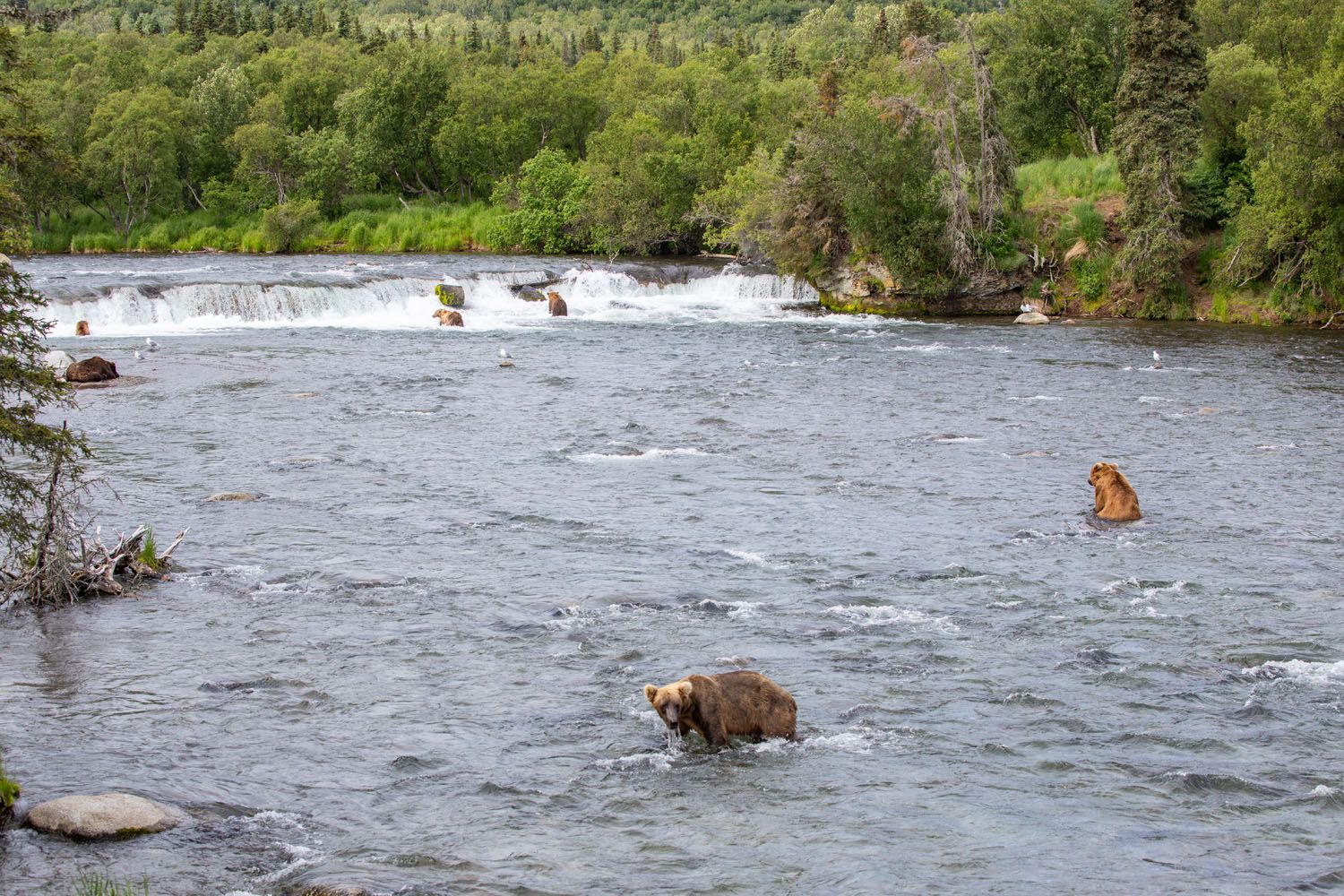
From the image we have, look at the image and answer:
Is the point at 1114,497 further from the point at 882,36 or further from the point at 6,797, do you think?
the point at 882,36

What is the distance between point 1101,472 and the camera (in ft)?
64.0

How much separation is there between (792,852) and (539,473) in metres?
13.8

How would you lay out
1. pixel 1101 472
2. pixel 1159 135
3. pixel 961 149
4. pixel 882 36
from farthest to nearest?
pixel 882 36
pixel 961 149
pixel 1159 135
pixel 1101 472

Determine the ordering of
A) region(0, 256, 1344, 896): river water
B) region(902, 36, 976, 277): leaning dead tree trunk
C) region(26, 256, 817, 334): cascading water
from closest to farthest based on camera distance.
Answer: region(0, 256, 1344, 896): river water → region(26, 256, 817, 334): cascading water → region(902, 36, 976, 277): leaning dead tree trunk

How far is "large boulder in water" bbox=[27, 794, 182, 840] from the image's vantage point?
9.91m

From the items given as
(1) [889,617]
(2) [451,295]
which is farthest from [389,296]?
(1) [889,617]

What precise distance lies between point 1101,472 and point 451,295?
33195 millimetres

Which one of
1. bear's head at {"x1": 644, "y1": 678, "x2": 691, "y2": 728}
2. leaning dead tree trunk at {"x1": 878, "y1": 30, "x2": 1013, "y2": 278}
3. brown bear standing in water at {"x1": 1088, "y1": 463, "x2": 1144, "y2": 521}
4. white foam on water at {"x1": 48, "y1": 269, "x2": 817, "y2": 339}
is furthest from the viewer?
leaning dead tree trunk at {"x1": 878, "y1": 30, "x2": 1013, "y2": 278}

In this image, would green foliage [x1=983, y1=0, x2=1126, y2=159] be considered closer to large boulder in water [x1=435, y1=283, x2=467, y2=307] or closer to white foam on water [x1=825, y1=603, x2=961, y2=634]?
large boulder in water [x1=435, y1=283, x2=467, y2=307]

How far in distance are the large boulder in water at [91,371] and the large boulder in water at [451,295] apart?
56.2 ft

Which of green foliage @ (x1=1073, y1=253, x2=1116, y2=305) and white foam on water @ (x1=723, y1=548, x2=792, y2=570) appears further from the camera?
green foliage @ (x1=1073, y1=253, x2=1116, y2=305)

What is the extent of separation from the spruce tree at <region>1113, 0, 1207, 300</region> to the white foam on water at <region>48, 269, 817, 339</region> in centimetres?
1158

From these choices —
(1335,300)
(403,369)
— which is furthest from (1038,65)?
(403,369)

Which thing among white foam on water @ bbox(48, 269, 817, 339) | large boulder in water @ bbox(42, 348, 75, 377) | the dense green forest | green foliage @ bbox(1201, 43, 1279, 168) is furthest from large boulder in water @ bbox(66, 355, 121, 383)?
green foliage @ bbox(1201, 43, 1279, 168)
